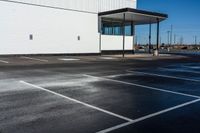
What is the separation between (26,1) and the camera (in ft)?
75.0

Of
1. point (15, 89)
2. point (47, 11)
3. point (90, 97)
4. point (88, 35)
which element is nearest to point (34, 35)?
point (47, 11)

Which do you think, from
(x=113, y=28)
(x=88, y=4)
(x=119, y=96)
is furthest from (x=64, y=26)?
(x=119, y=96)

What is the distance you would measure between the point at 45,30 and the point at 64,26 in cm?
228

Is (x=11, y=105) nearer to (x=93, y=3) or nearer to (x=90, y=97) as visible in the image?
(x=90, y=97)

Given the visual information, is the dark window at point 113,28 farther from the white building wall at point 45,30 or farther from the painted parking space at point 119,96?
the painted parking space at point 119,96

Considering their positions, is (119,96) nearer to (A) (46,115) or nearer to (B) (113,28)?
(A) (46,115)

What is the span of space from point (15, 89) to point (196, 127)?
220 inches

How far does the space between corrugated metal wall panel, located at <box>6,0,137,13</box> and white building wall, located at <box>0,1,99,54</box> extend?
1.77 feet

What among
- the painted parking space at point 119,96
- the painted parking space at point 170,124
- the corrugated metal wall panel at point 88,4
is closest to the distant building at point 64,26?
the corrugated metal wall panel at point 88,4

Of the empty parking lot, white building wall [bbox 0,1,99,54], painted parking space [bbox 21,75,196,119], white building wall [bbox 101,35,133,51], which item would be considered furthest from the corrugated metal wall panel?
the empty parking lot

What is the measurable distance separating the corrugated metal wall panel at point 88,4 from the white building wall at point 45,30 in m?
0.54

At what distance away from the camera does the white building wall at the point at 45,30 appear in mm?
21891

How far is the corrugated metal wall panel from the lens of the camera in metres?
24.6

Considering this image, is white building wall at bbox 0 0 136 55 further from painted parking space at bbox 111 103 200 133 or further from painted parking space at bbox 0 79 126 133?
painted parking space at bbox 111 103 200 133
